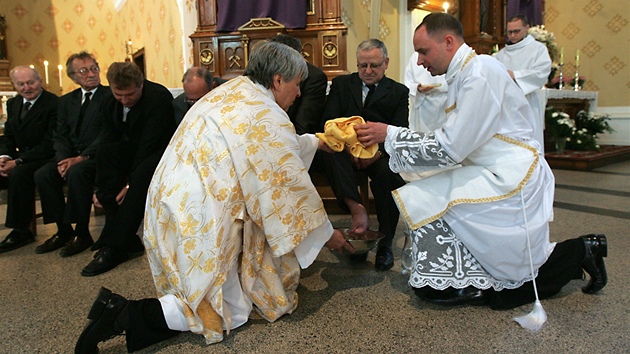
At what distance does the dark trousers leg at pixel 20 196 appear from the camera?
11.5ft

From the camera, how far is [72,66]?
3768mm

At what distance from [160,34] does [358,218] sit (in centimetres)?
643

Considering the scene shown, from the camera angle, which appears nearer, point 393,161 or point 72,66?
point 393,161

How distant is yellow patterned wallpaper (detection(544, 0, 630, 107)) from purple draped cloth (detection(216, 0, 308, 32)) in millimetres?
6154

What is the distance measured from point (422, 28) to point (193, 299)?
1.57 meters

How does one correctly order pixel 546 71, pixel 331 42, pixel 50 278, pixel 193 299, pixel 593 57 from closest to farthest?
pixel 193 299 < pixel 50 278 < pixel 546 71 < pixel 331 42 < pixel 593 57

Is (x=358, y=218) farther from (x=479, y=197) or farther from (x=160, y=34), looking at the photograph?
(x=160, y=34)

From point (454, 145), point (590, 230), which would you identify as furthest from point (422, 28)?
point (590, 230)

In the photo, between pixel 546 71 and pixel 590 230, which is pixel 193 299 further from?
pixel 546 71

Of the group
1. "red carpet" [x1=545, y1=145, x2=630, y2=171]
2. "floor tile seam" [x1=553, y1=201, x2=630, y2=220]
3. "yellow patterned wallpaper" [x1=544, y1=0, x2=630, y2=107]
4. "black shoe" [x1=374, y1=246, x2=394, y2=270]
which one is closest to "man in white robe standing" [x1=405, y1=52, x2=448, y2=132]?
"floor tile seam" [x1=553, y1=201, x2=630, y2=220]

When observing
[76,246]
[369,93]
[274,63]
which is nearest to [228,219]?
[274,63]

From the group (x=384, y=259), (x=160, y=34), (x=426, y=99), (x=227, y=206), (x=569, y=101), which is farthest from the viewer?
(x=569, y=101)

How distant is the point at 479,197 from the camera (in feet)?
6.64

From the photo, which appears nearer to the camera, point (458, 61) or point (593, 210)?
point (458, 61)
